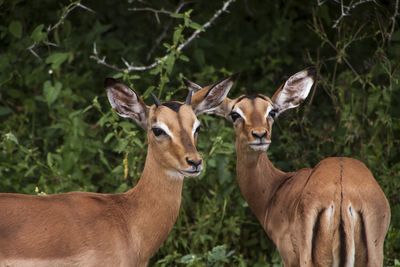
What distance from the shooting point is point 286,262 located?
6.61m

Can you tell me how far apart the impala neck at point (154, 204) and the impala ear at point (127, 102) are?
→ 0.31m

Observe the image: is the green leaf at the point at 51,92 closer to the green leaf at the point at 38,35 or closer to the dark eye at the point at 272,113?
the green leaf at the point at 38,35

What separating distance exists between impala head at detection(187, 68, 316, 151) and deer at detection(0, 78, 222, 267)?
1.38 feet

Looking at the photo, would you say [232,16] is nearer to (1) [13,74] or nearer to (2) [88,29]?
(2) [88,29]

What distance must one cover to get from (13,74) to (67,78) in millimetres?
407

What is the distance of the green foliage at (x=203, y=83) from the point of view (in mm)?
7820

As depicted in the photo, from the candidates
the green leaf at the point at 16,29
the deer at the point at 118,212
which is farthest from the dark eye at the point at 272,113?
the green leaf at the point at 16,29

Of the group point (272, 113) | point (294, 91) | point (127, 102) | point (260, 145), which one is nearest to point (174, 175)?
point (127, 102)

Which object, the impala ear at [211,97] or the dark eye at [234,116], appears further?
the dark eye at [234,116]

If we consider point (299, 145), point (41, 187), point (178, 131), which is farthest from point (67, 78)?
point (178, 131)

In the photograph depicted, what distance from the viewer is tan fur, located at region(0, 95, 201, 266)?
5.84 m

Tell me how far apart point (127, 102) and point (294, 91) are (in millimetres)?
1335

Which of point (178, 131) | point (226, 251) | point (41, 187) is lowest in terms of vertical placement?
point (226, 251)

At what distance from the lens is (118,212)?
629 centimetres
